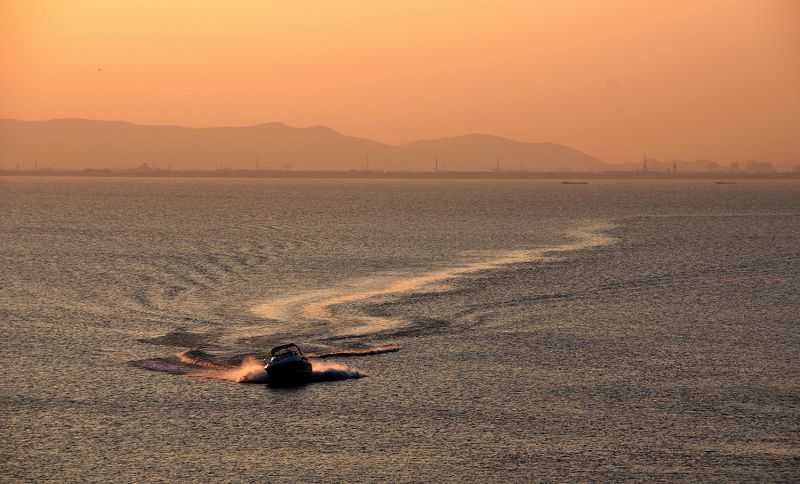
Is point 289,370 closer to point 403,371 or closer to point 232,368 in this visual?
point 232,368

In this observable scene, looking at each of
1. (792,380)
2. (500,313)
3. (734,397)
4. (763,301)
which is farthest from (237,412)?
(763,301)

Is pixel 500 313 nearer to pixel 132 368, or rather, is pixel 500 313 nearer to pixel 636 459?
pixel 132 368

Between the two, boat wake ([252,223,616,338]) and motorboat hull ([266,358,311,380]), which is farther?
boat wake ([252,223,616,338])

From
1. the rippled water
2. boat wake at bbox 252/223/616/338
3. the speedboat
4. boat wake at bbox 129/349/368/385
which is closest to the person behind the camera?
the rippled water

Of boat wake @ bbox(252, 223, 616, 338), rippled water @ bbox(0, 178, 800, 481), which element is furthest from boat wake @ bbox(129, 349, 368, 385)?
boat wake @ bbox(252, 223, 616, 338)

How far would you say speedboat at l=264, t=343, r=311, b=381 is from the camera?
26375mm

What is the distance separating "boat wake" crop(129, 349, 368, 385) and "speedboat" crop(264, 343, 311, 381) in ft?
0.75

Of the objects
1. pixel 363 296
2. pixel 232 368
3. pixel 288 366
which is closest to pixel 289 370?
pixel 288 366

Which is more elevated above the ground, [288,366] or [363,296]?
[288,366]

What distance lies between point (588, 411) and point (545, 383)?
3224 millimetres

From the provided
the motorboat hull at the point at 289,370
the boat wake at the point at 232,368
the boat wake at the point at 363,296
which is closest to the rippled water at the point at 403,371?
the boat wake at the point at 232,368

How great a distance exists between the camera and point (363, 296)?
148ft

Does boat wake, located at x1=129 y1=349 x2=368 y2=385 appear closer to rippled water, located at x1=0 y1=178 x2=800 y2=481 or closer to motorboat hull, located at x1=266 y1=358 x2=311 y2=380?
rippled water, located at x1=0 y1=178 x2=800 y2=481

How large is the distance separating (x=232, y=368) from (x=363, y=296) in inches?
677
